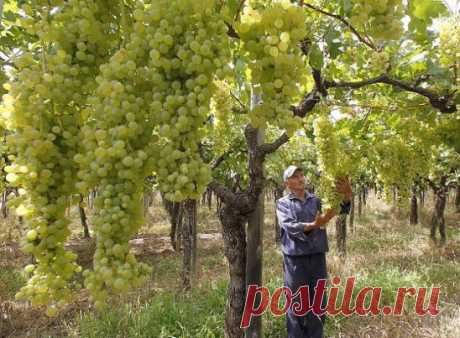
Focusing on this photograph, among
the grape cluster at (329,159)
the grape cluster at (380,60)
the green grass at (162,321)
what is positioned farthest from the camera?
the green grass at (162,321)

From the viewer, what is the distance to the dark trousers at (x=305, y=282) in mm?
4098

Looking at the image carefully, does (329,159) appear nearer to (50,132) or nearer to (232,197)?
(232,197)

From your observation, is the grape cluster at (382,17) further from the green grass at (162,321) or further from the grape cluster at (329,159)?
the green grass at (162,321)

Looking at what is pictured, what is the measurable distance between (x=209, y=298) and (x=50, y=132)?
5785 millimetres

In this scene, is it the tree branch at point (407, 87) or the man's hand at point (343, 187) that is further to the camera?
the man's hand at point (343, 187)

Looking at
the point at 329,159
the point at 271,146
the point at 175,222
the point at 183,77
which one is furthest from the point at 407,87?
the point at 175,222

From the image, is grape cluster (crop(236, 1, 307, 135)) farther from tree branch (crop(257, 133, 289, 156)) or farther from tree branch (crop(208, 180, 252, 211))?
tree branch (crop(208, 180, 252, 211))

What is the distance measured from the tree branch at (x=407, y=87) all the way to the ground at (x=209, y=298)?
3.27m

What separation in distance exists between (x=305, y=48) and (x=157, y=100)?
4.42 feet

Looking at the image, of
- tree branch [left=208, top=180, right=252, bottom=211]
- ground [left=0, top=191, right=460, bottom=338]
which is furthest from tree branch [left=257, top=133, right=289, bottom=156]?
ground [left=0, top=191, right=460, bottom=338]

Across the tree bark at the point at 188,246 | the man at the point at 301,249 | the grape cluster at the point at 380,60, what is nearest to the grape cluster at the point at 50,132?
the grape cluster at the point at 380,60

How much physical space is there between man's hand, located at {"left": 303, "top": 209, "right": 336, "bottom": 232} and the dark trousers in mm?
391

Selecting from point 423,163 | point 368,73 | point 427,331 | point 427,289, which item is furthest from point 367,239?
point 368,73

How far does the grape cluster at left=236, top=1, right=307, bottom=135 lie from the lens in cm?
83
